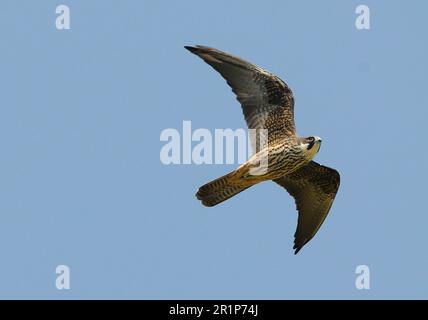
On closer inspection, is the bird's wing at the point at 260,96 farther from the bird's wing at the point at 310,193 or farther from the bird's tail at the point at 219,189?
the bird's wing at the point at 310,193

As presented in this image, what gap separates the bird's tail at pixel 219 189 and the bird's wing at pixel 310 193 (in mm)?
1373

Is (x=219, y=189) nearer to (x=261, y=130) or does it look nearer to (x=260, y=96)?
(x=261, y=130)

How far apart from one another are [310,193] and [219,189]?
6.34 feet

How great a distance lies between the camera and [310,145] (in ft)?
71.4

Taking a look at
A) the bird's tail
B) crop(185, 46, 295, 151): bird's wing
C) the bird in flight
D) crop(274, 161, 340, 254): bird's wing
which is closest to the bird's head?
the bird in flight

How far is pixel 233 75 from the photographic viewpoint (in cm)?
2212

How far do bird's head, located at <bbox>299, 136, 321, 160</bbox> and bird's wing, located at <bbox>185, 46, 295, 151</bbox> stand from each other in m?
0.48

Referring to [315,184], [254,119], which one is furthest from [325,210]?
[254,119]

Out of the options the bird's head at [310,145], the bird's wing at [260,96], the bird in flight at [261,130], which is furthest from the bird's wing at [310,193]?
the bird's head at [310,145]

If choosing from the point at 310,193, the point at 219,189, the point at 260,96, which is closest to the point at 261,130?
the point at 260,96
